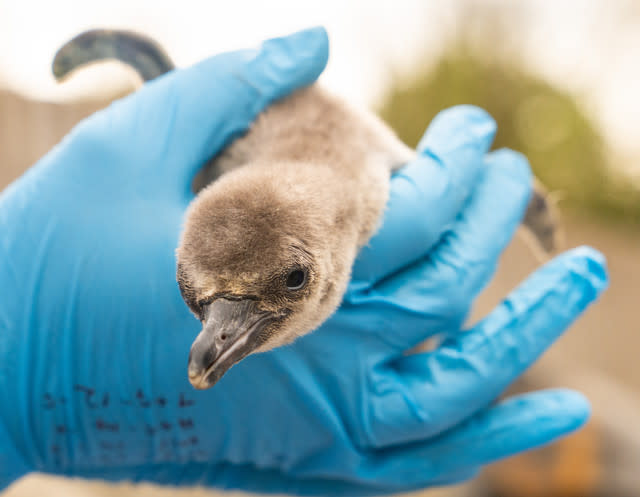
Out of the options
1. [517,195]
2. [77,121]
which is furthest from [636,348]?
[77,121]

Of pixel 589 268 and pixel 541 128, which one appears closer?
pixel 589 268

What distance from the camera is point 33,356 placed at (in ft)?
4.42

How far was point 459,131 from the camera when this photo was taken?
172 centimetres

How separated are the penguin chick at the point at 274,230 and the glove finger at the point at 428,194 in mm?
61

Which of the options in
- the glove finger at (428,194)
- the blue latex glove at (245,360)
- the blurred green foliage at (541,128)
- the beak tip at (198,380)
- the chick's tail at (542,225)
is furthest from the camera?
the blurred green foliage at (541,128)

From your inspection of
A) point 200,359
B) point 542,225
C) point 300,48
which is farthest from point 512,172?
point 200,359

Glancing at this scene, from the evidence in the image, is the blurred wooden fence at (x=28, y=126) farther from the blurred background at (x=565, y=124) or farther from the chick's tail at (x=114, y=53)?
the blurred background at (x=565, y=124)

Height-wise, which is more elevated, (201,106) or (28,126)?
(201,106)

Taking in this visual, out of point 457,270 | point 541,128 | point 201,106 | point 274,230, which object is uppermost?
point 201,106

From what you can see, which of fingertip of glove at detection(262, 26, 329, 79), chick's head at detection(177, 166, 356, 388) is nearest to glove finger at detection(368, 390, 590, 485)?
chick's head at detection(177, 166, 356, 388)

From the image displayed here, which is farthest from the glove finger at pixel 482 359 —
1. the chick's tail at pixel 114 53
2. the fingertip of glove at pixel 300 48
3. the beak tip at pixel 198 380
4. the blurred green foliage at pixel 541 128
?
the blurred green foliage at pixel 541 128

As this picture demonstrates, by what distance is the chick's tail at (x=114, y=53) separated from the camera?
1.52m

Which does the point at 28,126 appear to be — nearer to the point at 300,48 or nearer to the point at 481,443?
the point at 300,48

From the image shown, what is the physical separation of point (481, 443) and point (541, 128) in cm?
416
